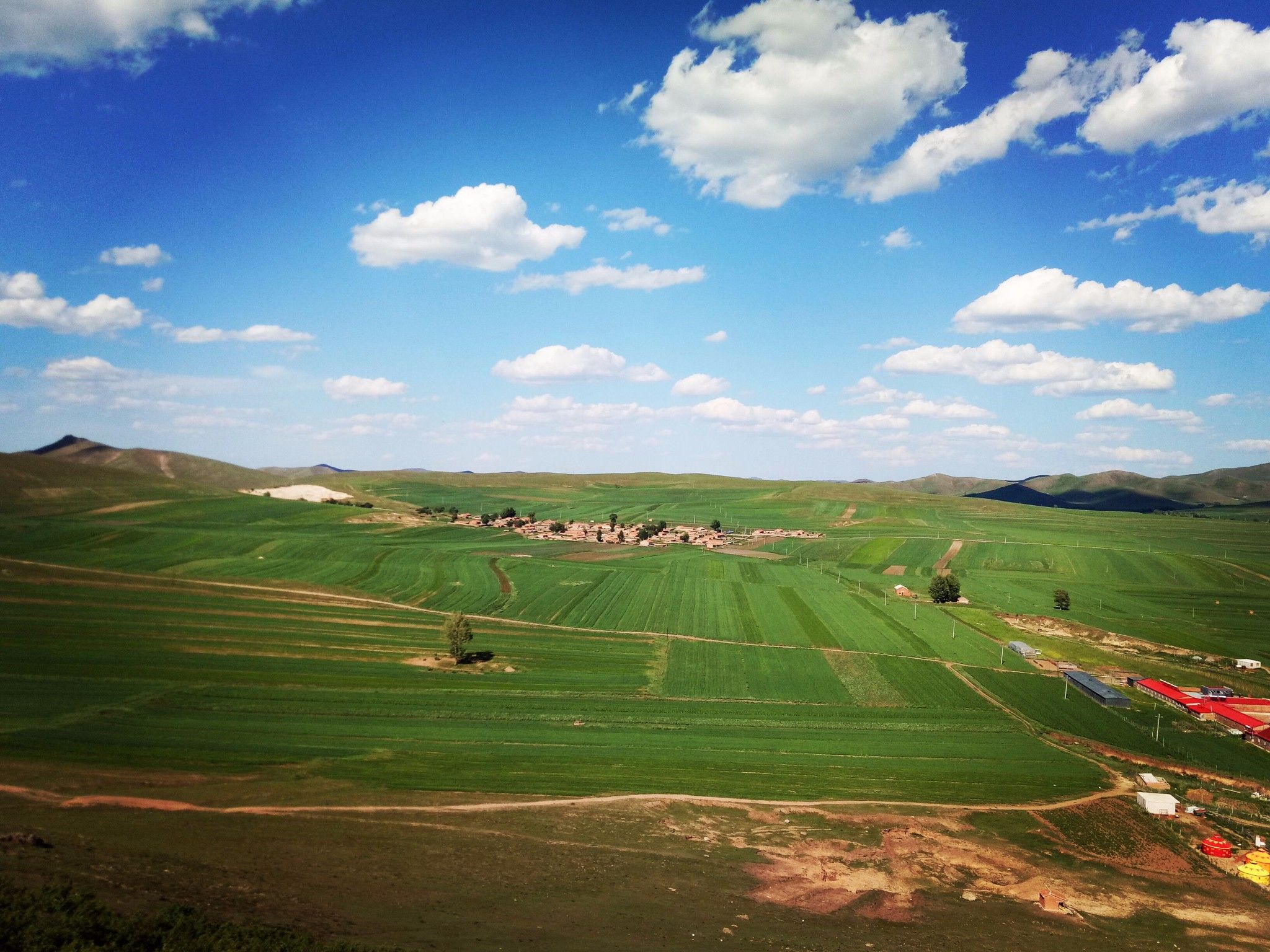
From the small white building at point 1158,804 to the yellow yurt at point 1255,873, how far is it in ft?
21.4

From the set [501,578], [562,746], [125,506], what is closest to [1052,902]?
[562,746]

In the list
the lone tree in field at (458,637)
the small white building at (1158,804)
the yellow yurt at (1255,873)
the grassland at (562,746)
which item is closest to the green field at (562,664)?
the grassland at (562,746)

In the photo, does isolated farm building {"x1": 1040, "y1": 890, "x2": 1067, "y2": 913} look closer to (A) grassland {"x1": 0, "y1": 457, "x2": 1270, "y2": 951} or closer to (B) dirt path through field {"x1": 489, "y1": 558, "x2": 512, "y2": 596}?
(A) grassland {"x1": 0, "y1": 457, "x2": 1270, "y2": 951}

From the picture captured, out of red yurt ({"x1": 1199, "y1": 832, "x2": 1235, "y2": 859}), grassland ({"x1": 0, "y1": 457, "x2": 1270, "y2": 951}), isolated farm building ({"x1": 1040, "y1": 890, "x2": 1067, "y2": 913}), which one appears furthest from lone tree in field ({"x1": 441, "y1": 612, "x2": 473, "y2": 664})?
red yurt ({"x1": 1199, "y1": 832, "x2": 1235, "y2": 859})

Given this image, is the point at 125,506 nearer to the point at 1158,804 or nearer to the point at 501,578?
A: the point at 501,578

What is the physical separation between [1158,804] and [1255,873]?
7.71 metres

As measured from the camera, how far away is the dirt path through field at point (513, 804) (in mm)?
43344

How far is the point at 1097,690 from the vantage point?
261 ft

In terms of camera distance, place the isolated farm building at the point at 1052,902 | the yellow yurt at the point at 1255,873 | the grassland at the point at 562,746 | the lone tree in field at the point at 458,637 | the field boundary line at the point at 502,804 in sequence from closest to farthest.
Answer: the grassland at the point at 562,746 → the isolated farm building at the point at 1052,902 → the field boundary line at the point at 502,804 → the yellow yurt at the point at 1255,873 → the lone tree in field at the point at 458,637

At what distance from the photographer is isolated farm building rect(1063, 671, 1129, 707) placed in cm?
7731

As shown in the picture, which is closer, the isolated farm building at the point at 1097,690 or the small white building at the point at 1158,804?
the small white building at the point at 1158,804

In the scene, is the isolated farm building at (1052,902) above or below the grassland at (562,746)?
below

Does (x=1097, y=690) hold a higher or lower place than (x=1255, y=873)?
higher

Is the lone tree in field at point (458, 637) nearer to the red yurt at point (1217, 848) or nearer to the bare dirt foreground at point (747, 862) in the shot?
the bare dirt foreground at point (747, 862)
